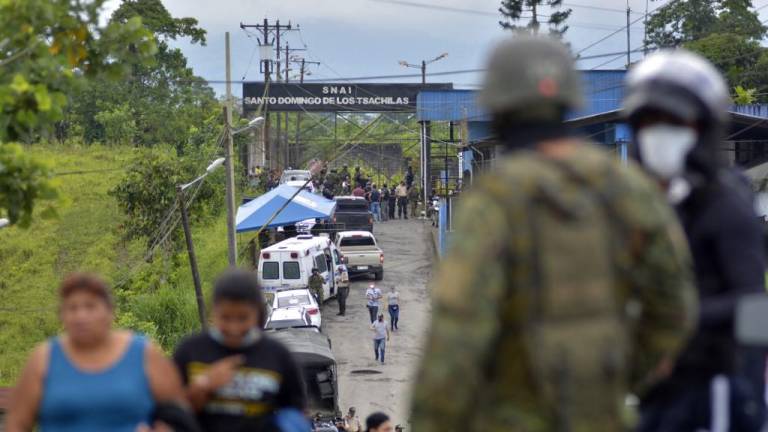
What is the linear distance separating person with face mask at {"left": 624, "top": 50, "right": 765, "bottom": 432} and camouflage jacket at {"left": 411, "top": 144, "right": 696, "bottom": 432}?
63cm

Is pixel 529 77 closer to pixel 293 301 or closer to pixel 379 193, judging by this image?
pixel 293 301

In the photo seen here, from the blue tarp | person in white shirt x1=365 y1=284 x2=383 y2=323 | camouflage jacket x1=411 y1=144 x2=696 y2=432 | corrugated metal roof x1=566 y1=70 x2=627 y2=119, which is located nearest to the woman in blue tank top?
camouflage jacket x1=411 y1=144 x2=696 y2=432

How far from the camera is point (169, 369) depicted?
4332mm

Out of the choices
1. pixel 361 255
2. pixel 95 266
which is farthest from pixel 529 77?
pixel 361 255

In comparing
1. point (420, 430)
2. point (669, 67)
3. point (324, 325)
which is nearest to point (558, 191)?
point (420, 430)

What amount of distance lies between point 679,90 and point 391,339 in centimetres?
2610

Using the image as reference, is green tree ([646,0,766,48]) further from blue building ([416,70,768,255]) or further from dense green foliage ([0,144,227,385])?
dense green foliage ([0,144,227,385])

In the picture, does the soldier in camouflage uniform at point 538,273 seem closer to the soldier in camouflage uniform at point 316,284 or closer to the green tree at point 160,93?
the soldier in camouflage uniform at point 316,284

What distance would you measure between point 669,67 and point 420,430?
143 centimetres

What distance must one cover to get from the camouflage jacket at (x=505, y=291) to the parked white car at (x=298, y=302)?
23.7 meters

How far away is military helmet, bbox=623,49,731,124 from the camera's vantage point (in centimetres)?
355

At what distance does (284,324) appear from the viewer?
24.9 metres

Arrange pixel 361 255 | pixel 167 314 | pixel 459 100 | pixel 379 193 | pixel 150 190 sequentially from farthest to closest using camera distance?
pixel 379 193
pixel 459 100
pixel 361 255
pixel 150 190
pixel 167 314

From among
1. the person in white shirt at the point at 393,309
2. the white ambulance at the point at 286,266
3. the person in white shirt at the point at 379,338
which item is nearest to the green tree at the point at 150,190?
the white ambulance at the point at 286,266
